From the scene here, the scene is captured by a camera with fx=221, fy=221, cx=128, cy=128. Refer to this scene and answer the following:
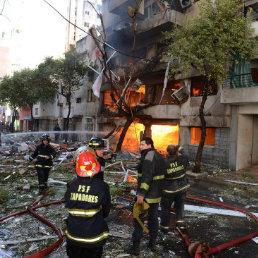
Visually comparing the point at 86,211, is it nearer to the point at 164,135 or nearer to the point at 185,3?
the point at 164,135

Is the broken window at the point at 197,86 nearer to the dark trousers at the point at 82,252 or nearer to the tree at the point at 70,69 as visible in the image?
the tree at the point at 70,69

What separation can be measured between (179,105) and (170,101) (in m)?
1.17

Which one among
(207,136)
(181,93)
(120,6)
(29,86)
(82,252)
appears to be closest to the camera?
(82,252)

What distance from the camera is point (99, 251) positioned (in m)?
2.61

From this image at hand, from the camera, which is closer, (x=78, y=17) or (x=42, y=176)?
(x=42, y=176)

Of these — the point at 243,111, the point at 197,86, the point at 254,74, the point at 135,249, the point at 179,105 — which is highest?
the point at 254,74

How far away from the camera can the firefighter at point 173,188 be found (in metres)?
4.43

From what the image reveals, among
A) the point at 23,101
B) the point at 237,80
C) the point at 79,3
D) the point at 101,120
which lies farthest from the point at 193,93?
the point at 79,3

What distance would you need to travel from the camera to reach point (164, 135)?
702 inches

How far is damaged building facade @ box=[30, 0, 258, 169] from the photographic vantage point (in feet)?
39.9

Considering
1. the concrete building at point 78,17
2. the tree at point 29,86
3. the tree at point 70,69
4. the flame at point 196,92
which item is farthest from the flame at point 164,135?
the concrete building at point 78,17

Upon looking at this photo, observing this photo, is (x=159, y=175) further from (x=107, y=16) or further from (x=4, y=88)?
(x=4, y=88)

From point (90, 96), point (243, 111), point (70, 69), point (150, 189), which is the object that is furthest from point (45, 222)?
point (90, 96)

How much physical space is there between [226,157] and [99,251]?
11516mm
